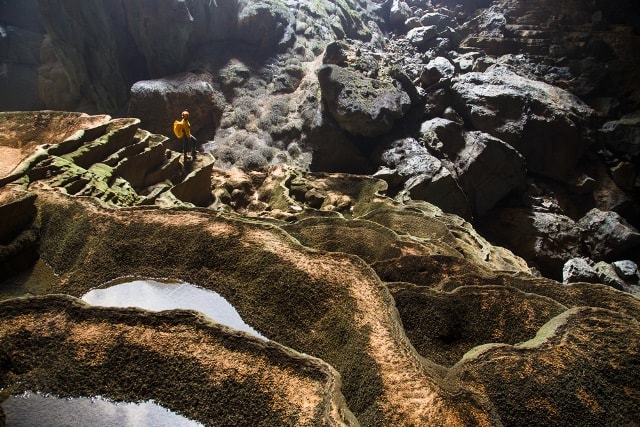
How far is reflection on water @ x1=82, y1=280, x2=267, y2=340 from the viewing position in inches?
301

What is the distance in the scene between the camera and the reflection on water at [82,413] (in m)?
5.33

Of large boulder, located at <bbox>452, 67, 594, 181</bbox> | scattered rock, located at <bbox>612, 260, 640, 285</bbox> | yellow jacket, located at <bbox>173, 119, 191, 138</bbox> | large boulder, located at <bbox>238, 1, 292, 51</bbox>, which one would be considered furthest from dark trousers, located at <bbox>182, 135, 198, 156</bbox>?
scattered rock, located at <bbox>612, 260, 640, 285</bbox>

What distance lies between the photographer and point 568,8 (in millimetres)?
30391

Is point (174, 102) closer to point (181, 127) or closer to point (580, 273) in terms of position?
point (181, 127)

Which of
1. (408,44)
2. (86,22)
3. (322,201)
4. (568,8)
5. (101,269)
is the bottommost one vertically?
(322,201)

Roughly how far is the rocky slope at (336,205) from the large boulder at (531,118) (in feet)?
0.46

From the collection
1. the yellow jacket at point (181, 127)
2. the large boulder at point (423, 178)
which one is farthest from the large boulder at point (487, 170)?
the yellow jacket at point (181, 127)

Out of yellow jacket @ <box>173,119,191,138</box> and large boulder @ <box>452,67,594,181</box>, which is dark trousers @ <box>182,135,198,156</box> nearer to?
yellow jacket @ <box>173,119,191,138</box>

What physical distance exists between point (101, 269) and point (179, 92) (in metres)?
18.0

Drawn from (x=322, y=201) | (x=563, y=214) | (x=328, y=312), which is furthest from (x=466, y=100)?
(x=328, y=312)

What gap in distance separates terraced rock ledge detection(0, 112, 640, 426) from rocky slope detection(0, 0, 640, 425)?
0.13 ft

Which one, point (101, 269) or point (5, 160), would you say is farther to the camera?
point (5, 160)

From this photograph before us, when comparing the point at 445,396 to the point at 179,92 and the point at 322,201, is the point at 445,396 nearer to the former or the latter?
the point at 322,201

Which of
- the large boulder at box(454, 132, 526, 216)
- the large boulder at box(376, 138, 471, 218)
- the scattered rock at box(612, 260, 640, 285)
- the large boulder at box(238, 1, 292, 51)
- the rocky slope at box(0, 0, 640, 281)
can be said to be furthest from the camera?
the large boulder at box(238, 1, 292, 51)
